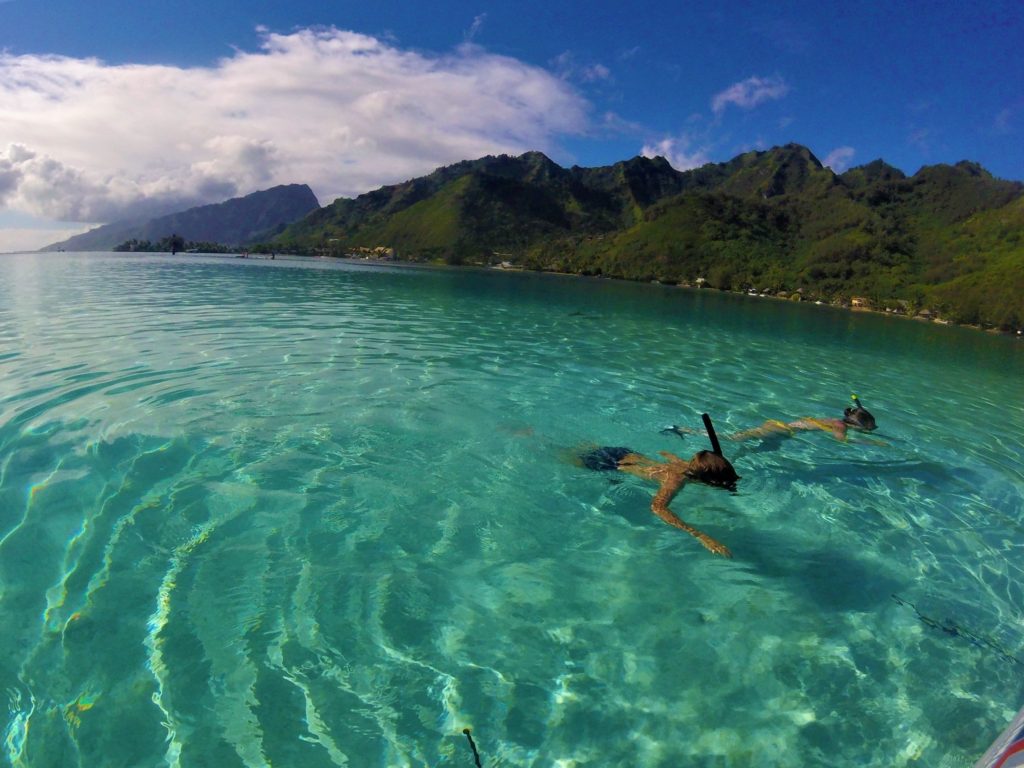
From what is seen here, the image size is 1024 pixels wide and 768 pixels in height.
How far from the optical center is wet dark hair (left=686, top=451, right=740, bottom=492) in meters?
8.89

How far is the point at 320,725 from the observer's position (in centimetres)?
429

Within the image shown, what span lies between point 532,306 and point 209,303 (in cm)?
2423

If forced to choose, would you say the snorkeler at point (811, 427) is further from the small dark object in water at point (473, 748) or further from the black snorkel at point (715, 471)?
the small dark object in water at point (473, 748)

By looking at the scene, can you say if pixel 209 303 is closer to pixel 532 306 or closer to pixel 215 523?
pixel 532 306

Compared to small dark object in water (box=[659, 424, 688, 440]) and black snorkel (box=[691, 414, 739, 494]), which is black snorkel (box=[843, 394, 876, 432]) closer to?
small dark object in water (box=[659, 424, 688, 440])

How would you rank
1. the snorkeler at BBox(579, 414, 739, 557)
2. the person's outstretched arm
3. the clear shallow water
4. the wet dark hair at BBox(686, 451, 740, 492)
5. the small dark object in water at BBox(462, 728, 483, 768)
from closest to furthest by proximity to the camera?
the small dark object in water at BBox(462, 728, 483, 768), the clear shallow water, the person's outstretched arm, the snorkeler at BBox(579, 414, 739, 557), the wet dark hair at BBox(686, 451, 740, 492)

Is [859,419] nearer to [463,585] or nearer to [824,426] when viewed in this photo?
[824,426]

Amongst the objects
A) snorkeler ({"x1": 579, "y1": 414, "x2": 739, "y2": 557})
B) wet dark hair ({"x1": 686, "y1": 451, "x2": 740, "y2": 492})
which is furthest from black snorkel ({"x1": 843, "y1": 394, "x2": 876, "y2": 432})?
wet dark hair ({"x1": 686, "y1": 451, "x2": 740, "y2": 492})

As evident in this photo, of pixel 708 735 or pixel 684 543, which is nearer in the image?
pixel 708 735

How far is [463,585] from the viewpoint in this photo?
627cm

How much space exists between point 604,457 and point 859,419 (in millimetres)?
8133

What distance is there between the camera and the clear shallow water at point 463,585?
14.5ft

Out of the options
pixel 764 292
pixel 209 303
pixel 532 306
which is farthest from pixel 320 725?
pixel 764 292

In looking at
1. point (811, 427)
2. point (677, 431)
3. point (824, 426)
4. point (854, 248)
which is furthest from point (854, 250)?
point (677, 431)
